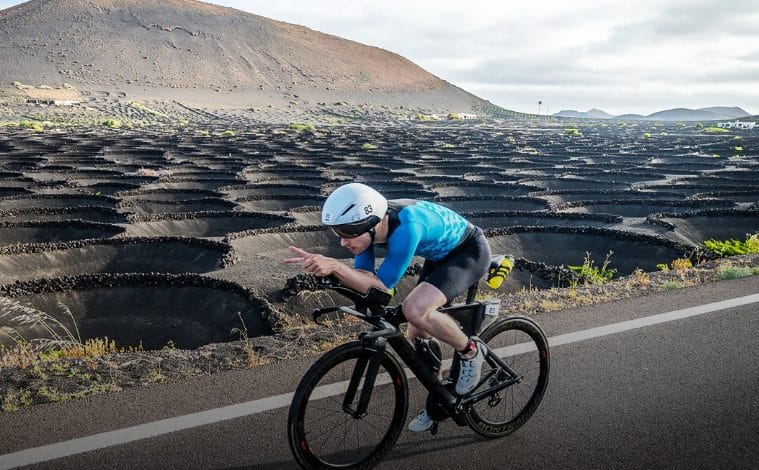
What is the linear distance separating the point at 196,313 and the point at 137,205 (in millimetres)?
12200

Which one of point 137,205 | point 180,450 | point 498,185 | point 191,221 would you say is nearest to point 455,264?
point 180,450

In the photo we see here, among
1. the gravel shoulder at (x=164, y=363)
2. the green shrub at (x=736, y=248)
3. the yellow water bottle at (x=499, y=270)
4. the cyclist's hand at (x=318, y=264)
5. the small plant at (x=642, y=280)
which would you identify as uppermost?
the cyclist's hand at (x=318, y=264)

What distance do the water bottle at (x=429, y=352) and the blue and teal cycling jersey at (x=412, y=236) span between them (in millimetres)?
652

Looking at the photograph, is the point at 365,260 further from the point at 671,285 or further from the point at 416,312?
the point at 671,285

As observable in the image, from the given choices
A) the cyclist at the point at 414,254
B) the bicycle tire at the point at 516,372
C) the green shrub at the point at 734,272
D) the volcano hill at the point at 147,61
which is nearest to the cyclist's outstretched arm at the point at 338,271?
the cyclist at the point at 414,254

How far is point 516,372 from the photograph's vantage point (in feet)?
18.0

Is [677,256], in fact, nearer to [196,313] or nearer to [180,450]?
[196,313]

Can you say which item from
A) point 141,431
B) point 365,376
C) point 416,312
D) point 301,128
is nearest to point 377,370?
point 365,376

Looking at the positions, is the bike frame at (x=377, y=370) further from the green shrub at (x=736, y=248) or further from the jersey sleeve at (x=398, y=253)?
the green shrub at (x=736, y=248)

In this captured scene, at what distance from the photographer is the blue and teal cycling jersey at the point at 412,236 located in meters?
4.56

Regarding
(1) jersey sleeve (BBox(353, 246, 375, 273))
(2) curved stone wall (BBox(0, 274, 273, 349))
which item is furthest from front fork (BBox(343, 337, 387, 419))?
(2) curved stone wall (BBox(0, 274, 273, 349))

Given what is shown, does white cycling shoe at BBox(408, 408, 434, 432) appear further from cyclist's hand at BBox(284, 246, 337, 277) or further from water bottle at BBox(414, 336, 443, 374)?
cyclist's hand at BBox(284, 246, 337, 277)

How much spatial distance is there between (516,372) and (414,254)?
150cm

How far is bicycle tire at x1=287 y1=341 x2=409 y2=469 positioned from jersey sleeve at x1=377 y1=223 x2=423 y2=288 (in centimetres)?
50
